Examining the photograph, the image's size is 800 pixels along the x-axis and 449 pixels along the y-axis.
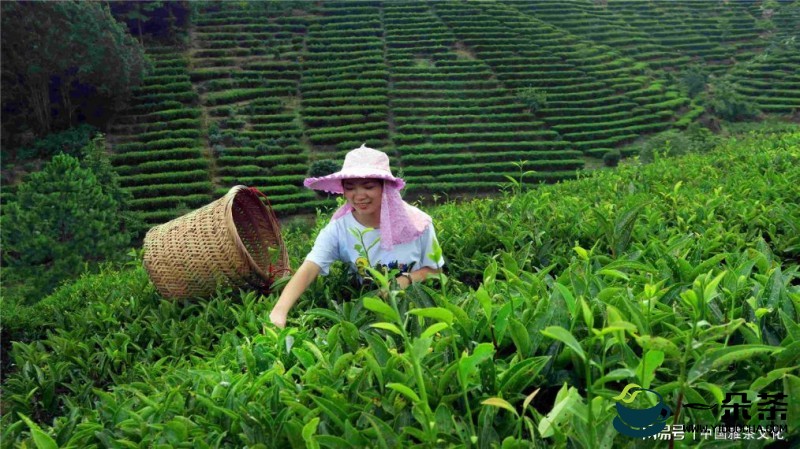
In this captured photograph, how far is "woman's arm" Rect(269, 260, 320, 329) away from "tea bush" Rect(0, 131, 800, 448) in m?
0.08

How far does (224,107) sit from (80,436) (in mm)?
22023

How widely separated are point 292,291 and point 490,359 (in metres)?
1.36

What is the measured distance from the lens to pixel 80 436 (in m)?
1.32

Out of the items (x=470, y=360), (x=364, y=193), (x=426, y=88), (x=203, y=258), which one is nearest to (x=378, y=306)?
(x=470, y=360)

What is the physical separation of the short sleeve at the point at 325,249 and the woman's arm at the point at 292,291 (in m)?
0.03

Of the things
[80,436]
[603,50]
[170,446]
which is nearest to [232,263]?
[80,436]

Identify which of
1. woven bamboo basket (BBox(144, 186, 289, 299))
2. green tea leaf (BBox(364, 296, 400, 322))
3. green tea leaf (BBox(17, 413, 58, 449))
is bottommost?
woven bamboo basket (BBox(144, 186, 289, 299))

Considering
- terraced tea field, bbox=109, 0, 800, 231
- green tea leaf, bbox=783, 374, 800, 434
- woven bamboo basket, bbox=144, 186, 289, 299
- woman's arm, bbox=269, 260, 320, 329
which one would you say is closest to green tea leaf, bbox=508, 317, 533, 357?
green tea leaf, bbox=783, 374, 800, 434

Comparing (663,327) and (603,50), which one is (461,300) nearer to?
(663,327)

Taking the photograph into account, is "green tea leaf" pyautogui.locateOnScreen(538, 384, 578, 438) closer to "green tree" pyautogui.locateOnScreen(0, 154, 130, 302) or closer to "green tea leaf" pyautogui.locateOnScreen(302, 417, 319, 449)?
"green tea leaf" pyautogui.locateOnScreen(302, 417, 319, 449)

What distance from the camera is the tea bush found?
3.01ft

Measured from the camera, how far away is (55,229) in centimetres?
1166

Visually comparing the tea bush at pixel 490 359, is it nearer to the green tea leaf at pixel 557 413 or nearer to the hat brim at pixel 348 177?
the green tea leaf at pixel 557 413

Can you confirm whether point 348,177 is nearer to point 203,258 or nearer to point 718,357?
point 203,258
